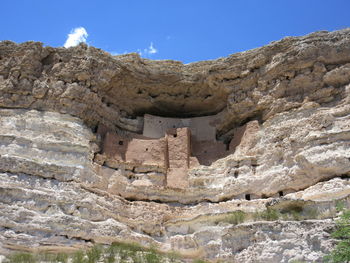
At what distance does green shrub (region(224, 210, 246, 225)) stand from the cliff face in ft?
0.13

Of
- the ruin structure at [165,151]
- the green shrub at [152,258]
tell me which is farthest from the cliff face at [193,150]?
the green shrub at [152,258]

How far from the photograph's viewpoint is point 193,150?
1499 cm

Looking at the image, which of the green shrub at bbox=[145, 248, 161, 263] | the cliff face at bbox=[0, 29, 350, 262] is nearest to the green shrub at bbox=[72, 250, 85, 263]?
the cliff face at bbox=[0, 29, 350, 262]

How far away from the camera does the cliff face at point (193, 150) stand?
1027 cm

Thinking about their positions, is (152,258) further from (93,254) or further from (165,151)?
(165,151)

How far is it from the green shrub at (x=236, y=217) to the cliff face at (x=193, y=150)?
4 centimetres

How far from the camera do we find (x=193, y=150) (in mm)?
14992

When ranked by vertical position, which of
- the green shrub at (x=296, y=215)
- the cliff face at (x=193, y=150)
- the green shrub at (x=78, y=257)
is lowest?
the green shrub at (x=78, y=257)

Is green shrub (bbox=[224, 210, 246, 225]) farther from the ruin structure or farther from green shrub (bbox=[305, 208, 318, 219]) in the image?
the ruin structure

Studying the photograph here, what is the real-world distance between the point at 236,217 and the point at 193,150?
4380 millimetres

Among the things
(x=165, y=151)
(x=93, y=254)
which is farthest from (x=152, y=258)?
(x=165, y=151)

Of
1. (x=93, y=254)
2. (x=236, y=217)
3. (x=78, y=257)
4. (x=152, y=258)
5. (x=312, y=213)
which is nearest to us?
(x=78, y=257)

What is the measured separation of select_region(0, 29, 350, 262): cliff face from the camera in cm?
1027

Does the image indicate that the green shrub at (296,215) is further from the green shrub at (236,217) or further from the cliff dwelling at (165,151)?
the cliff dwelling at (165,151)
